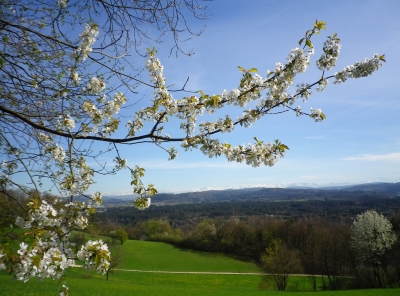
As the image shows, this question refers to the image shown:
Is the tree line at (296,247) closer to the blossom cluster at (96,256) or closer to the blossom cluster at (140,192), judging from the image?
the blossom cluster at (140,192)

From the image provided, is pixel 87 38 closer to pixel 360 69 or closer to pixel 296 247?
pixel 360 69

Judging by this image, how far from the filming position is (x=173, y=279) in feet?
103

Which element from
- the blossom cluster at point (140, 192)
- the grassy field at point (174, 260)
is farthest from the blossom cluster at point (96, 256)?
the grassy field at point (174, 260)

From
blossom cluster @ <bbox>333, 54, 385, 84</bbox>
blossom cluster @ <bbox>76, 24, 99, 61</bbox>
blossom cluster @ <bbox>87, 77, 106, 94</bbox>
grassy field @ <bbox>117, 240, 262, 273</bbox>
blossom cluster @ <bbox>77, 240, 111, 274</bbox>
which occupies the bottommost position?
grassy field @ <bbox>117, 240, 262, 273</bbox>

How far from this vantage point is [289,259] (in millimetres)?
27359

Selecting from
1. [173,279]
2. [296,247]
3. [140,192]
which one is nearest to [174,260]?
[173,279]

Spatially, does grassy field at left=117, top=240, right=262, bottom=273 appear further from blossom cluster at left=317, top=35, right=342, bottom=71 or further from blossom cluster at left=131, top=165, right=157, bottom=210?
blossom cluster at left=317, top=35, right=342, bottom=71

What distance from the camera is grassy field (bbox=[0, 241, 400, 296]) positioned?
62.8ft

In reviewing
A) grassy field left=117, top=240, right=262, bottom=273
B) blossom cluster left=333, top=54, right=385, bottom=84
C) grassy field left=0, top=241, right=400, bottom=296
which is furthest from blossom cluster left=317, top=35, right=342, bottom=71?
grassy field left=117, top=240, right=262, bottom=273

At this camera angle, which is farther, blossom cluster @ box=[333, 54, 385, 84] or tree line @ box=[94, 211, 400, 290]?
tree line @ box=[94, 211, 400, 290]

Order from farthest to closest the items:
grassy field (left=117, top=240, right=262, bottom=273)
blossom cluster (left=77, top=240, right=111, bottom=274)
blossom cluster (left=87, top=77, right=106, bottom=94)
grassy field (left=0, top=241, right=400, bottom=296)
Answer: grassy field (left=117, top=240, right=262, bottom=273)
grassy field (left=0, top=241, right=400, bottom=296)
blossom cluster (left=87, top=77, right=106, bottom=94)
blossom cluster (left=77, top=240, right=111, bottom=274)

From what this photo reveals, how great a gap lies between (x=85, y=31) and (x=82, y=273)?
111 feet

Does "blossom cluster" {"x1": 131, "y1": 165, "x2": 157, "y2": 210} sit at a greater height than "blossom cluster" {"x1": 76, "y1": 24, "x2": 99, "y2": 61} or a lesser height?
lesser

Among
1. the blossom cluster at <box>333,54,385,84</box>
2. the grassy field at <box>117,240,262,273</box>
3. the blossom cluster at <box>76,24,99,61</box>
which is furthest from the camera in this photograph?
the grassy field at <box>117,240,262,273</box>
